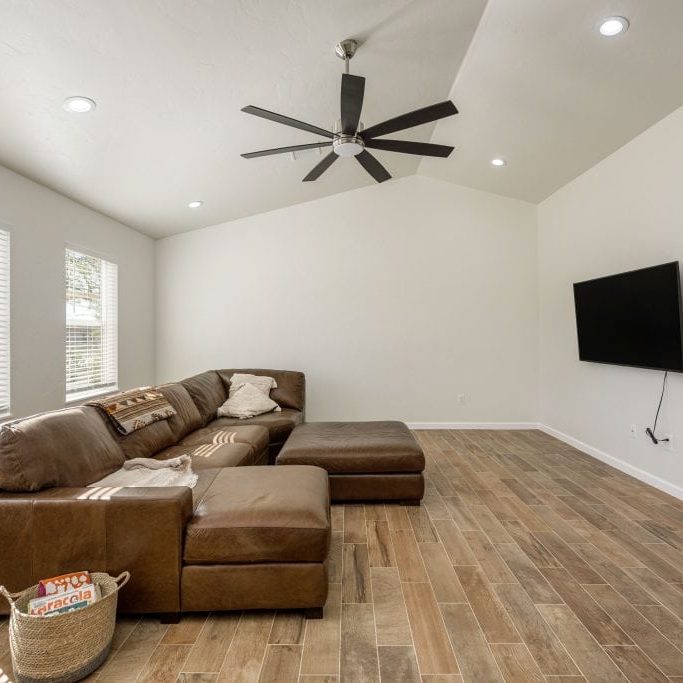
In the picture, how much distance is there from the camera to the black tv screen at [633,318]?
3318 mm

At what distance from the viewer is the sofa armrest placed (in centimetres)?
188

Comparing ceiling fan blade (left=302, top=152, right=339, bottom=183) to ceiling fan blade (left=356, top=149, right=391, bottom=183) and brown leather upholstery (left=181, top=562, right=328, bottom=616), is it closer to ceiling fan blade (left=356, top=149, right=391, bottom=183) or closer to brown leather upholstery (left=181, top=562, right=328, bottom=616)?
ceiling fan blade (left=356, top=149, right=391, bottom=183)

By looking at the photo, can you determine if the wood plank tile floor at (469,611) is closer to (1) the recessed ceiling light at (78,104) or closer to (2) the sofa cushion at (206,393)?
(2) the sofa cushion at (206,393)

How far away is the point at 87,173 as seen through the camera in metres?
3.80

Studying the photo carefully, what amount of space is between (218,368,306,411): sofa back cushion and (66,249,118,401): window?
1.24 m

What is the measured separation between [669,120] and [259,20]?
3.17 meters

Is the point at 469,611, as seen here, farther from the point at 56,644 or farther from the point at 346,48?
the point at 346,48

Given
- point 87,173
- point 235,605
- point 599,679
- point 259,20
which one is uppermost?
point 259,20

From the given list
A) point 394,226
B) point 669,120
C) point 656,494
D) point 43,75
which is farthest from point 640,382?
point 43,75

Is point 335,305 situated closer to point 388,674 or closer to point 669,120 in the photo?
point 669,120

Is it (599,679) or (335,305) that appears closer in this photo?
(599,679)

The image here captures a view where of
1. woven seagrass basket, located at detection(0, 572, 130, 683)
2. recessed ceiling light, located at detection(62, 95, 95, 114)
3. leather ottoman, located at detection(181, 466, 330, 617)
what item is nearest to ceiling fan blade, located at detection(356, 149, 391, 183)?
recessed ceiling light, located at detection(62, 95, 95, 114)

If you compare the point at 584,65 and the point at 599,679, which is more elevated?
the point at 584,65

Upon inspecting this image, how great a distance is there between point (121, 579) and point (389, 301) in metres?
4.56
